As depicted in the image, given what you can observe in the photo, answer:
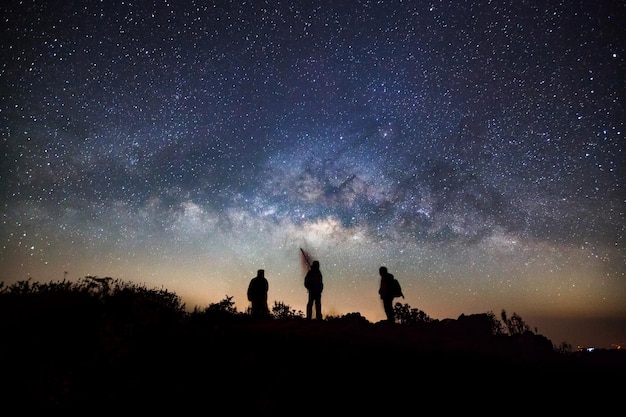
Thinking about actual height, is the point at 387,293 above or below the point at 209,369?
above

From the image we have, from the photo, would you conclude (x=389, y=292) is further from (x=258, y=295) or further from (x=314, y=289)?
(x=258, y=295)

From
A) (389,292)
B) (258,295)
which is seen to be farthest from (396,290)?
(258,295)

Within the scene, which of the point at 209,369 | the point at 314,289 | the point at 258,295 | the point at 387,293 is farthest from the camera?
the point at 314,289

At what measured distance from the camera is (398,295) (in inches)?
404

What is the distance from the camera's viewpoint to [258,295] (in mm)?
10109

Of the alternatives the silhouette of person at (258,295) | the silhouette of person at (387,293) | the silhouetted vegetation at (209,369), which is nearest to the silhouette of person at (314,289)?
the silhouette of person at (258,295)

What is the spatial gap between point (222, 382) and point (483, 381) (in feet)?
11.1

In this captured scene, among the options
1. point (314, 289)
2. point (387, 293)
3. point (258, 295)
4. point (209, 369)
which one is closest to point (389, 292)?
point (387, 293)

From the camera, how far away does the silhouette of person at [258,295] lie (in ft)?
33.0

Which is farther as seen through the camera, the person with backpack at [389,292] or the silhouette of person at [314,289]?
the silhouette of person at [314,289]

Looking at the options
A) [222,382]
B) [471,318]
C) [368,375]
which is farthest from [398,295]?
[222,382]

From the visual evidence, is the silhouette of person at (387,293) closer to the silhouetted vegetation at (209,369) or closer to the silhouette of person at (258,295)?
the silhouette of person at (258,295)

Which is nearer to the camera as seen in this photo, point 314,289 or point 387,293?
point 387,293

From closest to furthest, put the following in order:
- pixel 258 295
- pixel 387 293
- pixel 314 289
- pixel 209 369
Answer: pixel 209 369, pixel 258 295, pixel 387 293, pixel 314 289
